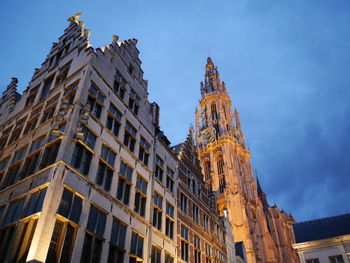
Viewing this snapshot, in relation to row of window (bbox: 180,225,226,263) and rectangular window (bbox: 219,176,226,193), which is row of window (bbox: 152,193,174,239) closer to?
row of window (bbox: 180,225,226,263)

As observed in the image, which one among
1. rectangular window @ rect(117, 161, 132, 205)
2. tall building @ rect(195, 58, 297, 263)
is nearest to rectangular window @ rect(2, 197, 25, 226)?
rectangular window @ rect(117, 161, 132, 205)

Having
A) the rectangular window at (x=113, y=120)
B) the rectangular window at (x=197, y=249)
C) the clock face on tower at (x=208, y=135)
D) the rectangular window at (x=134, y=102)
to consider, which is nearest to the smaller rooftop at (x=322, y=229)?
the rectangular window at (x=197, y=249)

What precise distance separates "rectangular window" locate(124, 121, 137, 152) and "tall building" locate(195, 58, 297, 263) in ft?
147

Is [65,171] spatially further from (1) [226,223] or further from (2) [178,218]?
(1) [226,223]

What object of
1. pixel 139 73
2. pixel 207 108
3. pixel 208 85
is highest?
pixel 208 85

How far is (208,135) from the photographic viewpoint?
8575cm

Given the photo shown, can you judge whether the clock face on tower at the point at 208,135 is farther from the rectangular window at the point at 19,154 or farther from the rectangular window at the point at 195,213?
the rectangular window at the point at 19,154

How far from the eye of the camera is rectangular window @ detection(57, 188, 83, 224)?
10727 millimetres

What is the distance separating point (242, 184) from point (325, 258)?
4443cm

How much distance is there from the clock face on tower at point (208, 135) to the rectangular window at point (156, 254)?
6857 centimetres

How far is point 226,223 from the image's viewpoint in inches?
1090

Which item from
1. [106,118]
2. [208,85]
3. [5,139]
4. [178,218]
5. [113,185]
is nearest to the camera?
[113,185]

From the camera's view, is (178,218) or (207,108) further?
(207,108)

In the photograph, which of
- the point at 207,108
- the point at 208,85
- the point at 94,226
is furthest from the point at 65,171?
the point at 208,85
